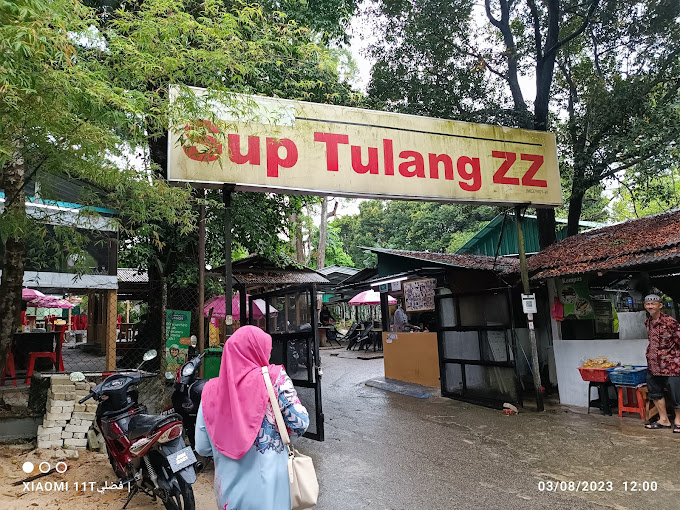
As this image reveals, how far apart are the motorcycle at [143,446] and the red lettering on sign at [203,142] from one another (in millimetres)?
2316

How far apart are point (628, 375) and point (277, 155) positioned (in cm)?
575

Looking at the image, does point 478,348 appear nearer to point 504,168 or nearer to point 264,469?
point 504,168

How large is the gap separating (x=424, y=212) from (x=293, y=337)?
2147cm

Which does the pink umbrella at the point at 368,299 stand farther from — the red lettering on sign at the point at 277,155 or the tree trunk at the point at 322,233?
the red lettering on sign at the point at 277,155

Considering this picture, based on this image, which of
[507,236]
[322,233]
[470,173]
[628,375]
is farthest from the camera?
[322,233]

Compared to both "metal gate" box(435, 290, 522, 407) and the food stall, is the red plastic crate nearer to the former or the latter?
"metal gate" box(435, 290, 522, 407)

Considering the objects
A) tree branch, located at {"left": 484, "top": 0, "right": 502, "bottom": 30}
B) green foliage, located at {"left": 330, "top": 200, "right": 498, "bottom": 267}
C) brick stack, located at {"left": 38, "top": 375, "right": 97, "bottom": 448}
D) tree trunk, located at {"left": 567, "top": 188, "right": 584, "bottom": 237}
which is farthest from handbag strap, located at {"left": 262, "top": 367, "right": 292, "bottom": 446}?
green foliage, located at {"left": 330, "top": 200, "right": 498, "bottom": 267}

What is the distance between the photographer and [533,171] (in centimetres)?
800

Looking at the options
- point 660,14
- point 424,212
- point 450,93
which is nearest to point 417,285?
point 450,93

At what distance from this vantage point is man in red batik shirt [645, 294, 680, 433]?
628 centimetres

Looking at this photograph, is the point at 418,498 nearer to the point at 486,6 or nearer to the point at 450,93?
the point at 450,93

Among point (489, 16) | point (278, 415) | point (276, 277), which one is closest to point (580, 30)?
point (489, 16)

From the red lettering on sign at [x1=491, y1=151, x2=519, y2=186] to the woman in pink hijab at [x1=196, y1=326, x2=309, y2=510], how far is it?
240 inches

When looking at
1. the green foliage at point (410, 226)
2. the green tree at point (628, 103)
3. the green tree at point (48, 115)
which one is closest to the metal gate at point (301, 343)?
the green tree at point (48, 115)
